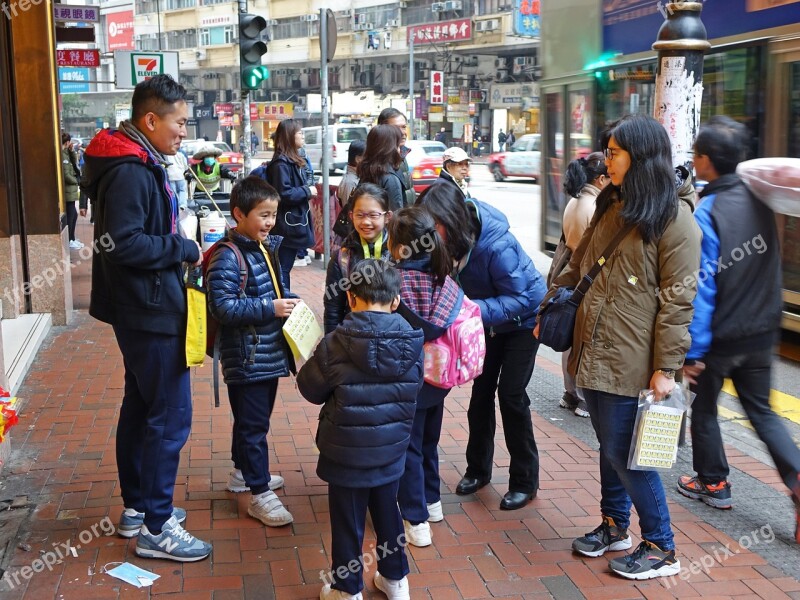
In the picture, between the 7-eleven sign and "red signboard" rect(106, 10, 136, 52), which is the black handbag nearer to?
the 7-eleven sign

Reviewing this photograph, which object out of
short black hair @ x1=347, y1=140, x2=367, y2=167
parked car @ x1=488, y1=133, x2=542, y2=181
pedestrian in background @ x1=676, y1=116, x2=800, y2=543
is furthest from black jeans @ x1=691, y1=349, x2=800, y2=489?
parked car @ x1=488, y1=133, x2=542, y2=181

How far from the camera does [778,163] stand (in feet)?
12.8

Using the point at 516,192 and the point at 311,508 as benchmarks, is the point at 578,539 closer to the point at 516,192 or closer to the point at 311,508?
the point at 311,508

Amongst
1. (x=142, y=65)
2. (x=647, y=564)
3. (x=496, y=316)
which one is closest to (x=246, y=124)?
(x=142, y=65)

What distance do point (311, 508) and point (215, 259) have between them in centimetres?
134

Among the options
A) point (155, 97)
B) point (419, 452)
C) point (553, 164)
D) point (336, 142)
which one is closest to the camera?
point (155, 97)

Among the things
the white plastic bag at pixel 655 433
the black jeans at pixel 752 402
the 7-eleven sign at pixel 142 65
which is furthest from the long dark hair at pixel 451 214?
the 7-eleven sign at pixel 142 65

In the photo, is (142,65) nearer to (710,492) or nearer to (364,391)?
(710,492)

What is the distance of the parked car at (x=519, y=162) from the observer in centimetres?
3192

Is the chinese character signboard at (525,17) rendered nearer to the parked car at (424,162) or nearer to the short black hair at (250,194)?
the parked car at (424,162)

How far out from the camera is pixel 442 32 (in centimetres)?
4628

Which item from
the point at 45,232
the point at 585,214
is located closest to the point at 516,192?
the point at 45,232

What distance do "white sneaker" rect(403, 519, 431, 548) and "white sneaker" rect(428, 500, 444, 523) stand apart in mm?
223

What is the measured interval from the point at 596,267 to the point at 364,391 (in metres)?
1.09
